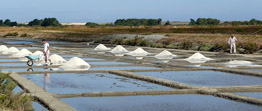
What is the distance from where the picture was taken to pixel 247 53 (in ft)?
110

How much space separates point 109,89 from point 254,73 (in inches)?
268

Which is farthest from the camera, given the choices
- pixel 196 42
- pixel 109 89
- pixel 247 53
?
pixel 196 42

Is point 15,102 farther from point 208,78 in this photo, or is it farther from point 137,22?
point 137,22

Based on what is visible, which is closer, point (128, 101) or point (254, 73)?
point (128, 101)

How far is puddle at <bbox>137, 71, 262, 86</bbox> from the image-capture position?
1622 cm

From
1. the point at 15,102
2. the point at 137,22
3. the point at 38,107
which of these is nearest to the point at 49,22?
the point at 137,22

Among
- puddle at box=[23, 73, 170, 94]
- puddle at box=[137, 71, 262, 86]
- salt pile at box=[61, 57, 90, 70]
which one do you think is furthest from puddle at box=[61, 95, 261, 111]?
salt pile at box=[61, 57, 90, 70]

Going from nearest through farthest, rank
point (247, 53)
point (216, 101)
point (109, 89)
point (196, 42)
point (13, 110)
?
point (13, 110)
point (216, 101)
point (109, 89)
point (247, 53)
point (196, 42)

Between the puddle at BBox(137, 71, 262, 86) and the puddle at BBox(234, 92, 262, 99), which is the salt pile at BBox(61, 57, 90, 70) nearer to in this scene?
the puddle at BBox(137, 71, 262, 86)

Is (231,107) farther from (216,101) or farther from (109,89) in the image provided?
(109,89)

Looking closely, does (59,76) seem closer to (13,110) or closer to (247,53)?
(13,110)

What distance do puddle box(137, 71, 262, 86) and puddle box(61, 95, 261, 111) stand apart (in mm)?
3056

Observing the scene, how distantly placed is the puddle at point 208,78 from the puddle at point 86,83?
5.01 ft

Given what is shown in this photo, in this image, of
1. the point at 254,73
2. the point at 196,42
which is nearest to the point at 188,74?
the point at 254,73
